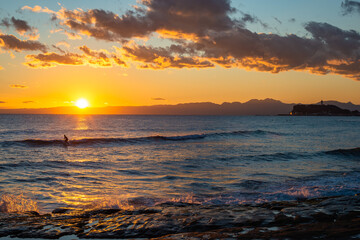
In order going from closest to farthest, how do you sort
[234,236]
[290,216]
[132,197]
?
[234,236], [290,216], [132,197]

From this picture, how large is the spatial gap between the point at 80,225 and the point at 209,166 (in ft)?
45.2

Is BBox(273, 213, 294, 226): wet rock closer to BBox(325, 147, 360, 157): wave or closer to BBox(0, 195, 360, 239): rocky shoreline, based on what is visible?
BBox(0, 195, 360, 239): rocky shoreline

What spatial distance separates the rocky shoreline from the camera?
19.0 ft

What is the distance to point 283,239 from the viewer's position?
5242 millimetres

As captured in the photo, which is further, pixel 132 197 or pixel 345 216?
pixel 132 197

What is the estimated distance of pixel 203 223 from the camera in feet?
22.9

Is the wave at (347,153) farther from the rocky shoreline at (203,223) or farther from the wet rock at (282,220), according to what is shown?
the wet rock at (282,220)

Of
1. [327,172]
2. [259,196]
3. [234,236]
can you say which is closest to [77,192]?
[259,196]

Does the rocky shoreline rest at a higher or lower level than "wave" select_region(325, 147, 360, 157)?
higher

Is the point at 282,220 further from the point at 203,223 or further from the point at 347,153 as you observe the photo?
the point at 347,153

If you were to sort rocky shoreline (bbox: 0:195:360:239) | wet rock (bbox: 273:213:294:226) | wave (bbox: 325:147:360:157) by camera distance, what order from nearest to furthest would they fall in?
rocky shoreline (bbox: 0:195:360:239)
wet rock (bbox: 273:213:294:226)
wave (bbox: 325:147:360:157)

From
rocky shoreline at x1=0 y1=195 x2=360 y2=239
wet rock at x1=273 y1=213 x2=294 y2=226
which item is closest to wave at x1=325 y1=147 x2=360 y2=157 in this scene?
rocky shoreline at x1=0 y1=195 x2=360 y2=239

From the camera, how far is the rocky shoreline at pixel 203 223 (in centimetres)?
578

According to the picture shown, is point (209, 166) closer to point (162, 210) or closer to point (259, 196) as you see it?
point (259, 196)
